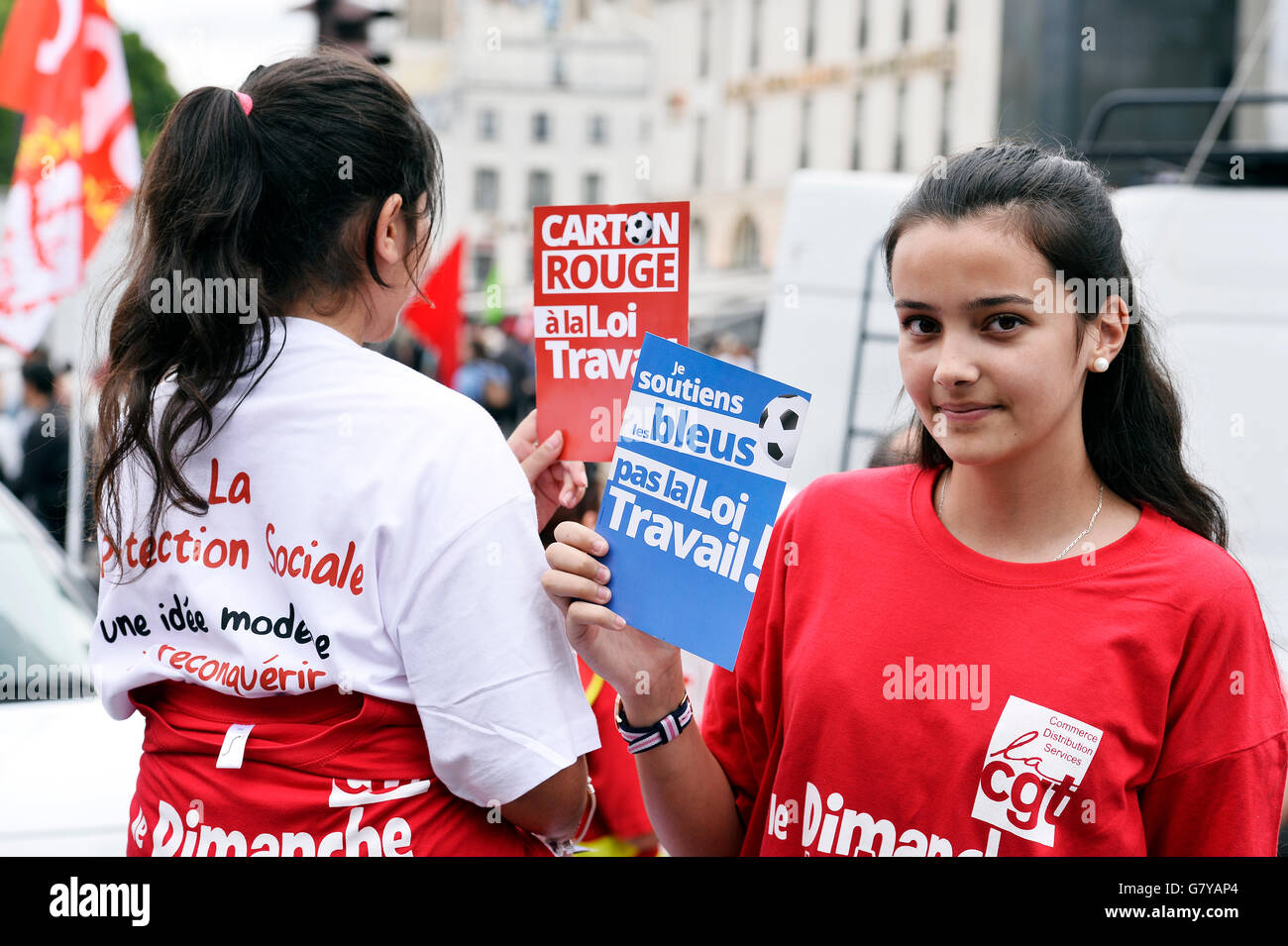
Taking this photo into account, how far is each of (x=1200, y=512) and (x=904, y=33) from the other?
35.2m

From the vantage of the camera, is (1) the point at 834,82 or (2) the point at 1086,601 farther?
(1) the point at 834,82

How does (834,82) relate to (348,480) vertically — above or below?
above

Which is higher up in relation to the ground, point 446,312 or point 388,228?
point 388,228

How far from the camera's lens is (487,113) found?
53.6 metres

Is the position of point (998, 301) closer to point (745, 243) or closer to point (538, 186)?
point (745, 243)

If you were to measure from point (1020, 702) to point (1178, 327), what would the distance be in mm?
3244

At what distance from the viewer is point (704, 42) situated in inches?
1647

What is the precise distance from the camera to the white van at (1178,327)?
4.26m

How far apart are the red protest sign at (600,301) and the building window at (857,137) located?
1400 inches

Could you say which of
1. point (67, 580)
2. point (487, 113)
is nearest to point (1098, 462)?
point (67, 580)

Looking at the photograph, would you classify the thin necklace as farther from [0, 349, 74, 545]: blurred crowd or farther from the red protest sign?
[0, 349, 74, 545]: blurred crowd

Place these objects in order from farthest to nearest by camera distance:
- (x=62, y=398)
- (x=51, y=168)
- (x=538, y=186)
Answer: (x=538, y=186), (x=62, y=398), (x=51, y=168)

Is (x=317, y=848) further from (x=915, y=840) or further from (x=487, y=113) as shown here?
(x=487, y=113)

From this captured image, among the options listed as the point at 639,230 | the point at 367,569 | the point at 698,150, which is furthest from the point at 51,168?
the point at 698,150
